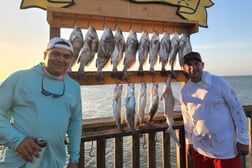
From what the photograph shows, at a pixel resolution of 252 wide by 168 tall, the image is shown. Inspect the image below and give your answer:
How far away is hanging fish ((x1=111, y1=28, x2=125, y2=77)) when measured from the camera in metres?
2.82

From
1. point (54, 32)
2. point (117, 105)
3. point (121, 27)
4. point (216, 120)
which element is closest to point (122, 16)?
point (121, 27)

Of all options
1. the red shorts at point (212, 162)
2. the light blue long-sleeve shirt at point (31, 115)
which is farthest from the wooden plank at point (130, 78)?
the red shorts at point (212, 162)

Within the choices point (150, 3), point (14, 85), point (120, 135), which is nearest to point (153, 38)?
point (150, 3)

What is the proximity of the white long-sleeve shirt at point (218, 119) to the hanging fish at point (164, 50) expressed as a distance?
50 centimetres

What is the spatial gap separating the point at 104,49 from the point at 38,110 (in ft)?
3.77

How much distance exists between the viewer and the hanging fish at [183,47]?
3207 millimetres

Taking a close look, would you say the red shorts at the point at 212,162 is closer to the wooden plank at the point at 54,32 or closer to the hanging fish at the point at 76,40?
the hanging fish at the point at 76,40

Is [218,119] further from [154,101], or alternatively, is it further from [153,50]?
[153,50]

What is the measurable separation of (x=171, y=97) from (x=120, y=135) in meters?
0.74

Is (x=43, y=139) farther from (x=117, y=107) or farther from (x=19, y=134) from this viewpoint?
(x=117, y=107)

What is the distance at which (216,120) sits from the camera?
8.76 ft

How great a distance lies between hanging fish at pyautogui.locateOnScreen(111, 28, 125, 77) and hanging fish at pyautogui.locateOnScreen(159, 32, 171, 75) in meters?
0.49

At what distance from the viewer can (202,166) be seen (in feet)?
9.38

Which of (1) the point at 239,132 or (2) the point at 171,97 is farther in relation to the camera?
(2) the point at 171,97
